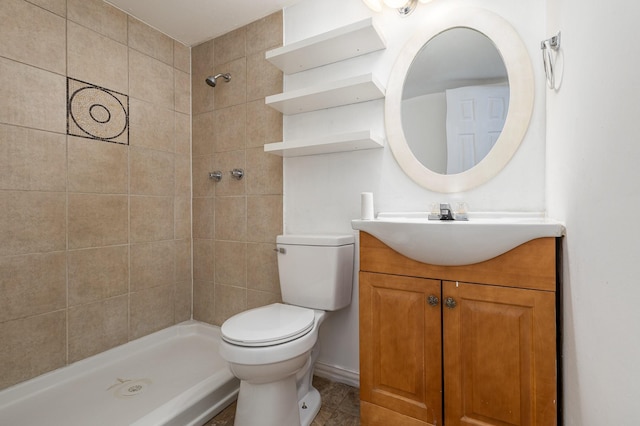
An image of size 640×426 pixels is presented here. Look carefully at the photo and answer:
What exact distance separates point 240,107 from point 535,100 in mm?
1673

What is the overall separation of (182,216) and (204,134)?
635mm

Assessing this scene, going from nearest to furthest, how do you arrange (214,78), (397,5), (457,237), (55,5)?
(457,237), (397,5), (55,5), (214,78)

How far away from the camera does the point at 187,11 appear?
189 centimetres

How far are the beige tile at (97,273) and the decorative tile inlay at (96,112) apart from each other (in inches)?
26.8

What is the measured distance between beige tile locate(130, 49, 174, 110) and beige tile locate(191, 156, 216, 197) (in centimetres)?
43

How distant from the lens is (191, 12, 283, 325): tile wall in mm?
1936

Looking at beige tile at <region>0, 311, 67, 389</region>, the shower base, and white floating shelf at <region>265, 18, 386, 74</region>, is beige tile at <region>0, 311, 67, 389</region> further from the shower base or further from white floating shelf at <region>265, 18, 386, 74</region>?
white floating shelf at <region>265, 18, 386, 74</region>

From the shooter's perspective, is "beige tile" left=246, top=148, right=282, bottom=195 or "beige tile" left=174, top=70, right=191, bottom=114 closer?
"beige tile" left=246, top=148, right=282, bottom=195

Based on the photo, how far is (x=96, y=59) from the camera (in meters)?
1.77

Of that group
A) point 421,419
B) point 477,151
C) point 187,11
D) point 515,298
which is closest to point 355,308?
point 421,419

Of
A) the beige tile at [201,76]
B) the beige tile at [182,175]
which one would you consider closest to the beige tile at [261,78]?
the beige tile at [201,76]

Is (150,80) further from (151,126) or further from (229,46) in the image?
(229,46)

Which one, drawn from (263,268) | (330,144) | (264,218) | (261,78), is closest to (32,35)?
(261,78)

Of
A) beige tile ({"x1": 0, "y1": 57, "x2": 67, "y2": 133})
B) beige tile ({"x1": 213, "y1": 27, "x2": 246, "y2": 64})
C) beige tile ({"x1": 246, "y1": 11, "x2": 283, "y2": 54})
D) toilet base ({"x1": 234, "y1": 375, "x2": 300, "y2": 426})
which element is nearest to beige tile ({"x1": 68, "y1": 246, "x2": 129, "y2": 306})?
beige tile ({"x1": 0, "y1": 57, "x2": 67, "y2": 133})
